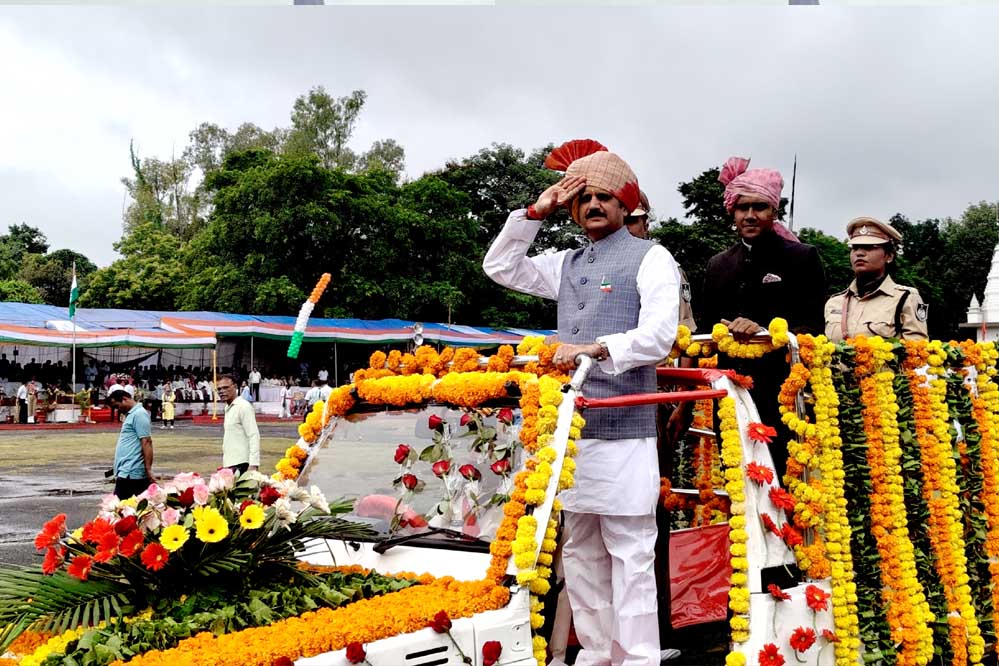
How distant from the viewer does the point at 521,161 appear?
46406mm

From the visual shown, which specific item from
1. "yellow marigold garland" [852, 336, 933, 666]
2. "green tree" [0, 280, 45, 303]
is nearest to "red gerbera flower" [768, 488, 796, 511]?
"yellow marigold garland" [852, 336, 933, 666]

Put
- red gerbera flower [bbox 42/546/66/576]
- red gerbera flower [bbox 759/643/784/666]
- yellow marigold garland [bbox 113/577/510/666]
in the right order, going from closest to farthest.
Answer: yellow marigold garland [bbox 113/577/510/666], red gerbera flower [bbox 42/546/66/576], red gerbera flower [bbox 759/643/784/666]

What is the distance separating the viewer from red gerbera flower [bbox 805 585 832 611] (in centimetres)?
341

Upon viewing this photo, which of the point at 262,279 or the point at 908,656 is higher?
the point at 262,279

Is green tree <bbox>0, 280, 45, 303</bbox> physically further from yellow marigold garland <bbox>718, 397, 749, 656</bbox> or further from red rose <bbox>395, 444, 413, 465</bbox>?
yellow marigold garland <bbox>718, 397, 749, 656</bbox>

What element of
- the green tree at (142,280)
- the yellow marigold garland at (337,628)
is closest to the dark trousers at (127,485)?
the yellow marigold garland at (337,628)

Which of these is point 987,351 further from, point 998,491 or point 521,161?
point 521,161

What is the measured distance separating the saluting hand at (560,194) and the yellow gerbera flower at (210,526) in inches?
67.6

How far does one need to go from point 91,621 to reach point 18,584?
1.02 ft

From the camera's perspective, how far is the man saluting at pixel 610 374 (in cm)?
334

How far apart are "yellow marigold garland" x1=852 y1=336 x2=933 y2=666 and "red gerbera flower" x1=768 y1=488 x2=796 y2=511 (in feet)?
1.88

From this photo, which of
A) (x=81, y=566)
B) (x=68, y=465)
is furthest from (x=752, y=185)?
(x=68, y=465)

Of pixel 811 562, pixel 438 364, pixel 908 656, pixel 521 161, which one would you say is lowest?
pixel 908 656

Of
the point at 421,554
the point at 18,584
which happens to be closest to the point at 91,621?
the point at 18,584
